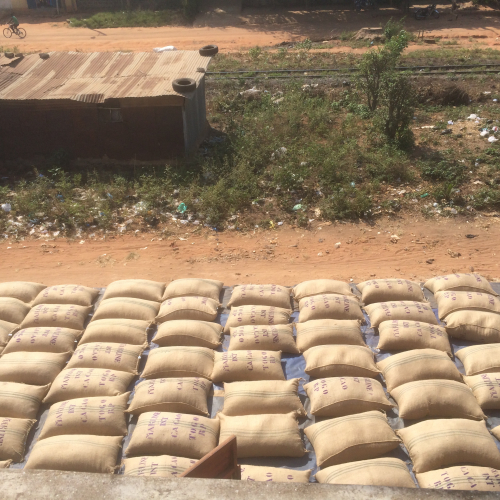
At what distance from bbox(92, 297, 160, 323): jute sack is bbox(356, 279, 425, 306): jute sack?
2346 mm

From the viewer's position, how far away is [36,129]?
10008mm

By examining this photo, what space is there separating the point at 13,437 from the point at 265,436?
6.71 feet

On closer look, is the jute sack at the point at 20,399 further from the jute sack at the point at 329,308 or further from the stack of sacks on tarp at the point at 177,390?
the jute sack at the point at 329,308

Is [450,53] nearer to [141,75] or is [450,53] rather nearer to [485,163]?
[485,163]

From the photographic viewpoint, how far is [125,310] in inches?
216

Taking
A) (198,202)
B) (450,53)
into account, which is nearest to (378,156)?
(198,202)

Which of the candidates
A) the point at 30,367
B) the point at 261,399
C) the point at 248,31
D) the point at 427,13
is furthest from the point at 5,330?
the point at 427,13

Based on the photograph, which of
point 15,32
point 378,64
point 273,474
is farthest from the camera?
point 15,32

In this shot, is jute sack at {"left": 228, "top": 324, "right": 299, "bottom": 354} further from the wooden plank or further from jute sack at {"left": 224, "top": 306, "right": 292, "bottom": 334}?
the wooden plank

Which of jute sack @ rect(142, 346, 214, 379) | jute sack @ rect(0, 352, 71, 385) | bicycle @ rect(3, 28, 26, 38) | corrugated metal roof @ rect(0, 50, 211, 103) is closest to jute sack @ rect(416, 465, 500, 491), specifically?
jute sack @ rect(142, 346, 214, 379)

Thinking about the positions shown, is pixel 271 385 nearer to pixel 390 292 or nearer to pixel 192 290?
pixel 192 290

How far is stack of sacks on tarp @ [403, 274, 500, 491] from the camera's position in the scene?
377 cm

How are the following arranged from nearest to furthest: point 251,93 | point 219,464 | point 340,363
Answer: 1. point 219,464
2. point 340,363
3. point 251,93

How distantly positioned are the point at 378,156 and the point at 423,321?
16.9 ft
